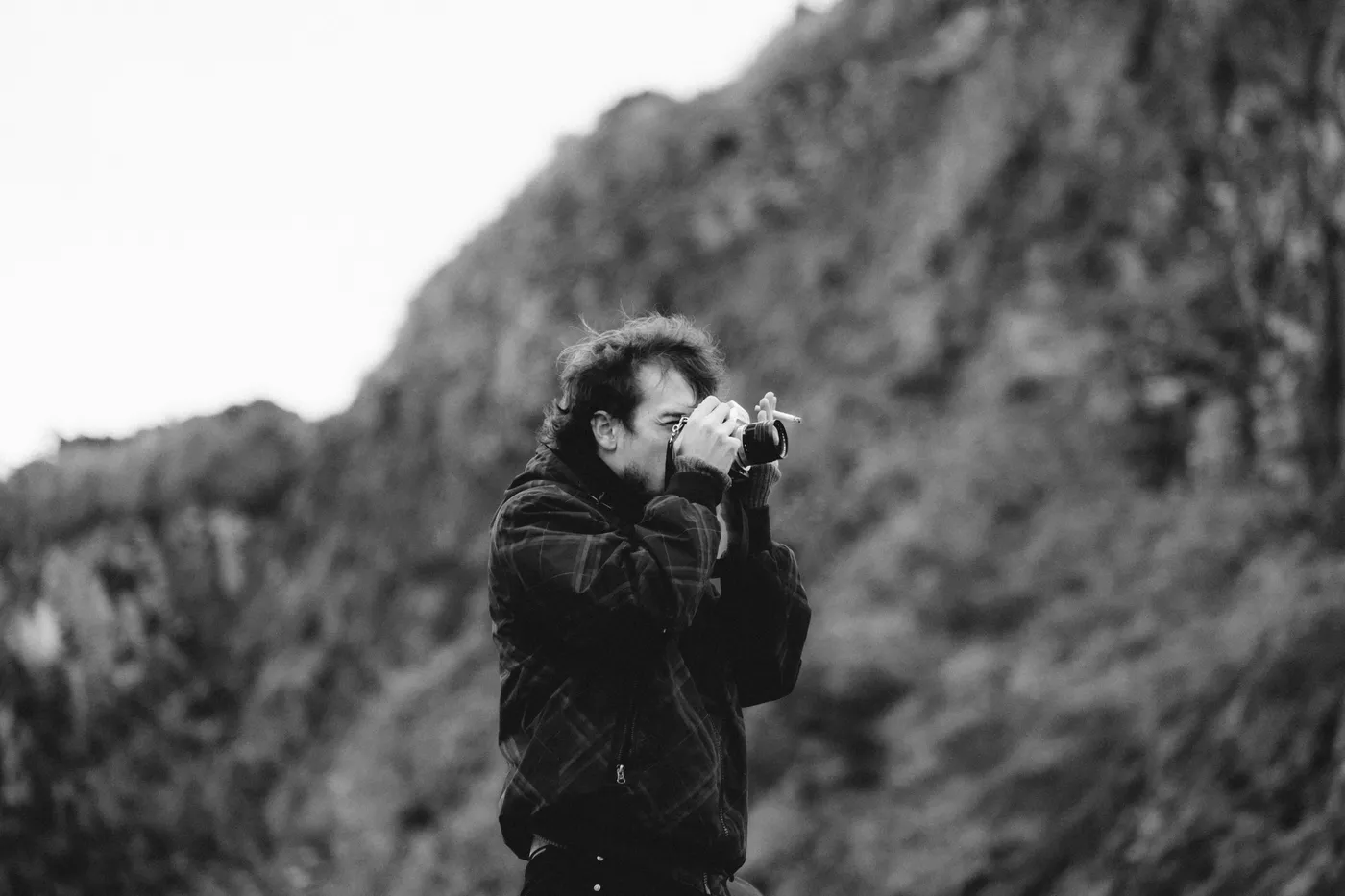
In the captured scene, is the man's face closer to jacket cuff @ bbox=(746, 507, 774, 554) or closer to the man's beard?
the man's beard

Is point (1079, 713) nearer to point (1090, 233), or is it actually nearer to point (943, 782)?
point (943, 782)

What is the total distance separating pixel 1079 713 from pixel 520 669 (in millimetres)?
8922

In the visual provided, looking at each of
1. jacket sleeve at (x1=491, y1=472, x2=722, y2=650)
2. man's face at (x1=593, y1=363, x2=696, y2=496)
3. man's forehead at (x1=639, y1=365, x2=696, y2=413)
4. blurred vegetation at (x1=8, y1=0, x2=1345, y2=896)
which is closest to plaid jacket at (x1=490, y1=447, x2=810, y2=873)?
jacket sleeve at (x1=491, y1=472, x2=722, y2=650)

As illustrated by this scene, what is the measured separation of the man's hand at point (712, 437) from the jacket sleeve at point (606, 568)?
44 millimetres

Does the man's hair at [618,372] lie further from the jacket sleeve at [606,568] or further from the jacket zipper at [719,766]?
the jacket zipper at [719,766]

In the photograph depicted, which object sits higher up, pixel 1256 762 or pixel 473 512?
pixel 473 512

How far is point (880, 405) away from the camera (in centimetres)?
1628

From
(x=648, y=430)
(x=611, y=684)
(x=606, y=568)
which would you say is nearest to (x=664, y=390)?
(x=648, y=430)

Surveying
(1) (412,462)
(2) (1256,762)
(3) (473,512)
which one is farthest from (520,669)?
(1) (412,462)

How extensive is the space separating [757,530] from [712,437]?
0.37m

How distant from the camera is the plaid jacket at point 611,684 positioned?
2850 mm

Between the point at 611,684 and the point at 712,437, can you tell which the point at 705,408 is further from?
the point at 611,684

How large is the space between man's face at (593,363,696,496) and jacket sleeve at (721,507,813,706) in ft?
0.87

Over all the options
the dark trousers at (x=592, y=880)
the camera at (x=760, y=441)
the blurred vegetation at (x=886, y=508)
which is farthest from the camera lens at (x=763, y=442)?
the blurred vegetation at (x=886, y=508)
